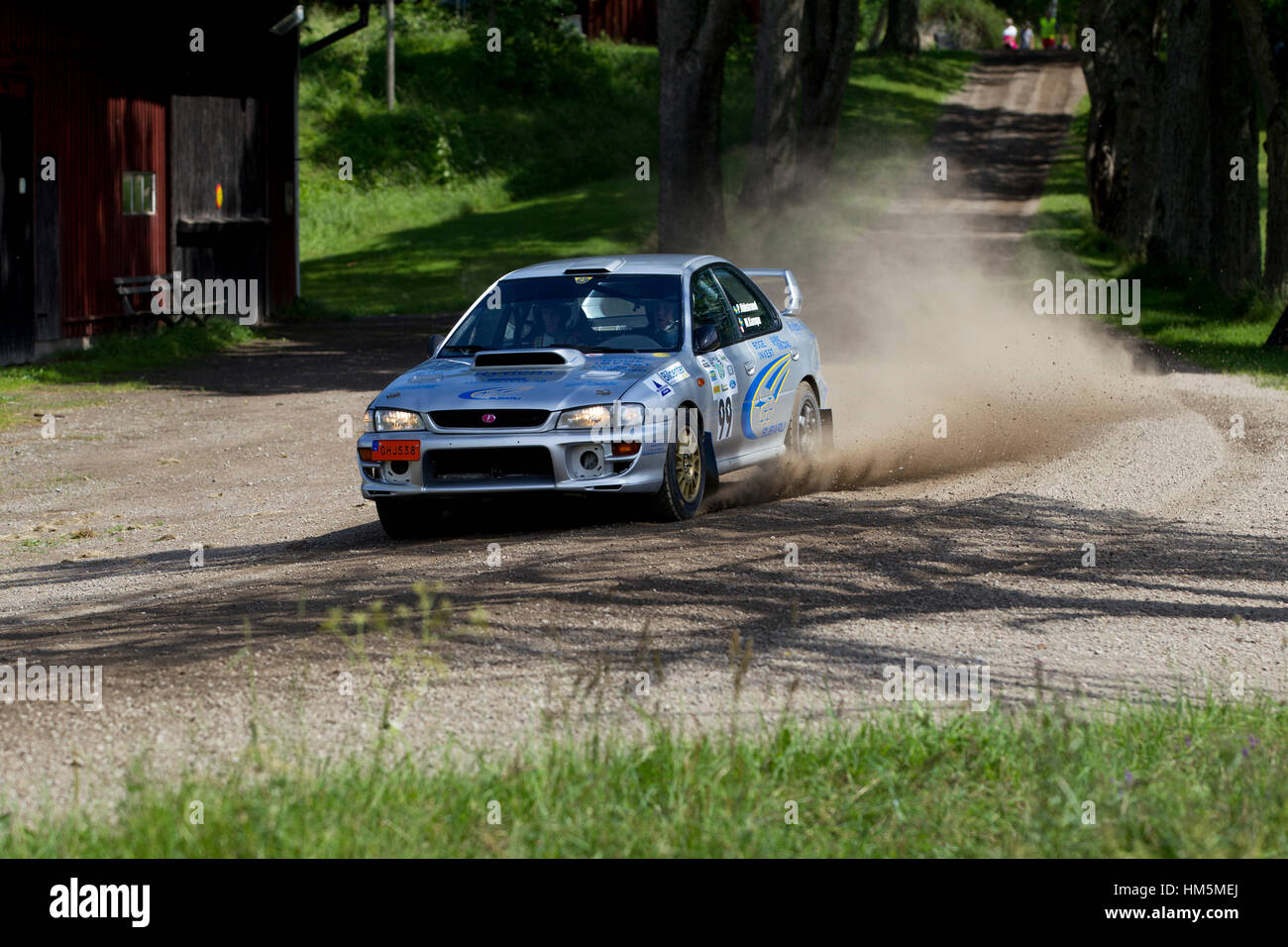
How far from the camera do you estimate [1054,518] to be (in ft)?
34.7

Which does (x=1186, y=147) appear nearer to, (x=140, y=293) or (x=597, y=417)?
(x=140, y=293)

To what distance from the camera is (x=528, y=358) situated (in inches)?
409

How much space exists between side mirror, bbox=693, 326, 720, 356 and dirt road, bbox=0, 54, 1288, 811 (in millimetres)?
1168

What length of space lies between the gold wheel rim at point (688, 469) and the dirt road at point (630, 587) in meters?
0.30

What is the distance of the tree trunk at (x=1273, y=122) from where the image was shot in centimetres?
2188

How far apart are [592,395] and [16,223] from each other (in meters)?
13.8

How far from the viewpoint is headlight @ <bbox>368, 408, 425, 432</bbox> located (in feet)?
32.8

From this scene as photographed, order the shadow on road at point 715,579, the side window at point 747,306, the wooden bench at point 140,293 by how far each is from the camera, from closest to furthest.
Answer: the shadow on road at point 715,579 → the side window at point 747,306 → the wooden bench at point 140,293

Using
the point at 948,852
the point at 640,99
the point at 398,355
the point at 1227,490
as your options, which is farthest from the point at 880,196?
the point at 948,852

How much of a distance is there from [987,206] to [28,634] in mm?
36509

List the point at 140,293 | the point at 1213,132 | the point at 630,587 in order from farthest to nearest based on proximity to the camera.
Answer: the point at 1213,132 → the point at 140,293 → the point at 630,587

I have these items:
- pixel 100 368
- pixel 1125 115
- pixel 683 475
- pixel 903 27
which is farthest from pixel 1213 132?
pixel 903 27

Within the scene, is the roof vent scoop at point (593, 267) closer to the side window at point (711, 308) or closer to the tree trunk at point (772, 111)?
the side window at point (711, 308)

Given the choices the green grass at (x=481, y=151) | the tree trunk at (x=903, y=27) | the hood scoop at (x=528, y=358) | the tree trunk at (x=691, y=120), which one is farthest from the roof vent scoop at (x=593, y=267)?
the tree trunk at (x=903, y=27)
